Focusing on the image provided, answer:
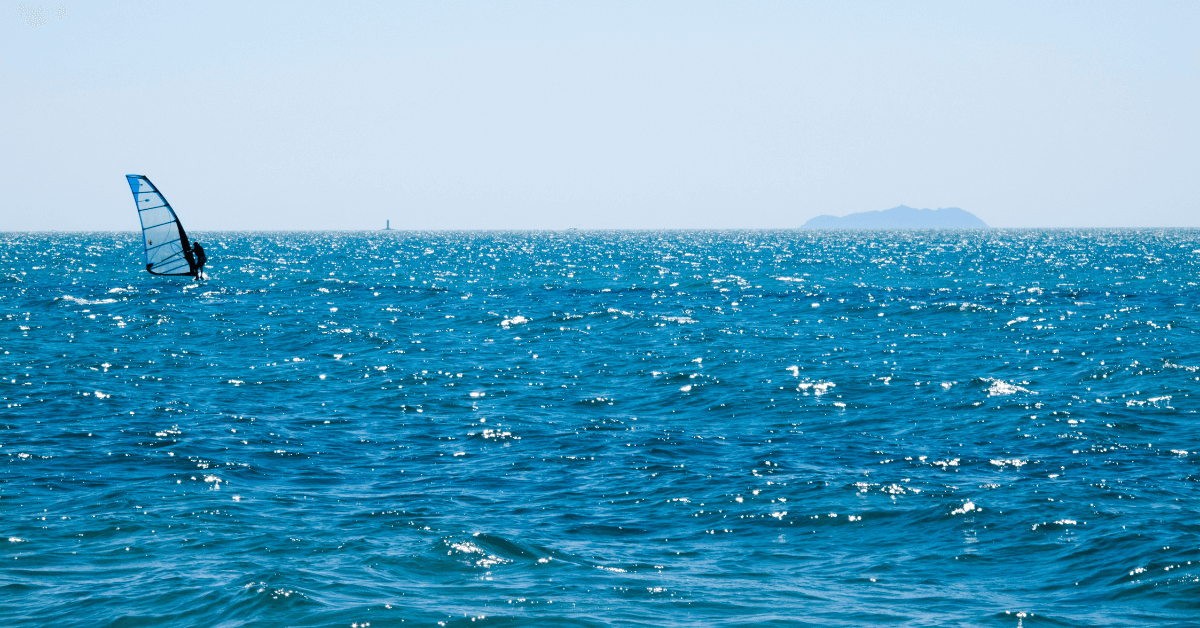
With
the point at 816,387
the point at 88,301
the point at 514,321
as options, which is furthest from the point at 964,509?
the point at 88,301

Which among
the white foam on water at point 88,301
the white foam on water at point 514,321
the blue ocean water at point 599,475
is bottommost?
the blue ocean water at point 599,475

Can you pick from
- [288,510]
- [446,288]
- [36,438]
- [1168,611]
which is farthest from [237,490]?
[446,288]

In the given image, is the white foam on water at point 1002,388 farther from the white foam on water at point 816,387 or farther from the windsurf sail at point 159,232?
the windsurf sail at point 159,232

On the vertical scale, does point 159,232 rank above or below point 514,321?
above

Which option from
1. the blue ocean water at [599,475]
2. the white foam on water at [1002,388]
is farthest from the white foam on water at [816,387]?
the white foam on water at [1002,388]

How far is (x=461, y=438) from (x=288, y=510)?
5614 millimetres

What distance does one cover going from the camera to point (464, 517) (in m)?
14.4

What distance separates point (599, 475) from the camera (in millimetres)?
17016

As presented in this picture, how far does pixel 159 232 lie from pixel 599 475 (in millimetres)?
27700

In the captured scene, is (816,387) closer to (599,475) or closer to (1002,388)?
(1002,388)

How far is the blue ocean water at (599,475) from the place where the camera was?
11445 millimetres

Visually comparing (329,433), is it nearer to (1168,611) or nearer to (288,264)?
(1168,611)

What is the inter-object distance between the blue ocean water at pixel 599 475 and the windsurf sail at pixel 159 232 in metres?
2.65

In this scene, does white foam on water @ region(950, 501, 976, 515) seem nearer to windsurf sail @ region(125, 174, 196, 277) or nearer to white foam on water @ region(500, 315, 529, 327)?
white foam on water @ region(500, 315, 529, 327)
